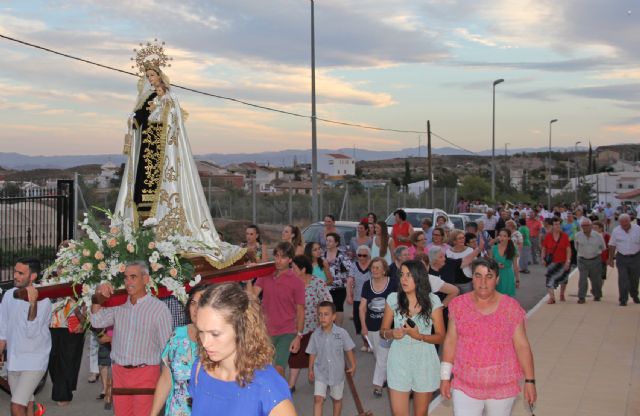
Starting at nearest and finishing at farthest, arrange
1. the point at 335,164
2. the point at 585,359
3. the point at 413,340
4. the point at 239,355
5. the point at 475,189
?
the point at 239,355
the point at 413,340
the point at 585,359
the point at 475,189
the point at 335,164

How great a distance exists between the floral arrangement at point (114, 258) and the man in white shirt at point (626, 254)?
433 inches

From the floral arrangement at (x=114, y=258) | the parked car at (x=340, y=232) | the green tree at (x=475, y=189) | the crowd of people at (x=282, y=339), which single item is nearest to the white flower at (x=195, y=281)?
the floral arrangement at (x=114, y=258)

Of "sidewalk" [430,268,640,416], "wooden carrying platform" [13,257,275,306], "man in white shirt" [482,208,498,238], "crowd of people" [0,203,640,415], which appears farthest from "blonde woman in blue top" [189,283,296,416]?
"man in white shirt" [482,208,498,238]

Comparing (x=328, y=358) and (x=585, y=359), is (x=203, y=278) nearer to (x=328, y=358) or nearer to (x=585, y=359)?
(x=328, y=358)

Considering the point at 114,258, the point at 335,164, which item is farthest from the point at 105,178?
the point at 335,164

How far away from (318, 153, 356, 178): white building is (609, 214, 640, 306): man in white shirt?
5555 inches

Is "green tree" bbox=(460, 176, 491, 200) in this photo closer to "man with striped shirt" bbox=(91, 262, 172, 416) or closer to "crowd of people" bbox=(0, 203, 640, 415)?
"crowd of people" bbox=(0, 203, 640, 415)

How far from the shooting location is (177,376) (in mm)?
5418

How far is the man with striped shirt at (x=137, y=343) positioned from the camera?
641cm

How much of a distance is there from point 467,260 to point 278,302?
382cm

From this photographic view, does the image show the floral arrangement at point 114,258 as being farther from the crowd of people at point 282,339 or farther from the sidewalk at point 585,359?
the sidewalk at point 585,359

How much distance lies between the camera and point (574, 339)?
13.1 meters

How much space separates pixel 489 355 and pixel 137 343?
265 cm

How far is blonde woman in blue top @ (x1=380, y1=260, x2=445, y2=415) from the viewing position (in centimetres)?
704
